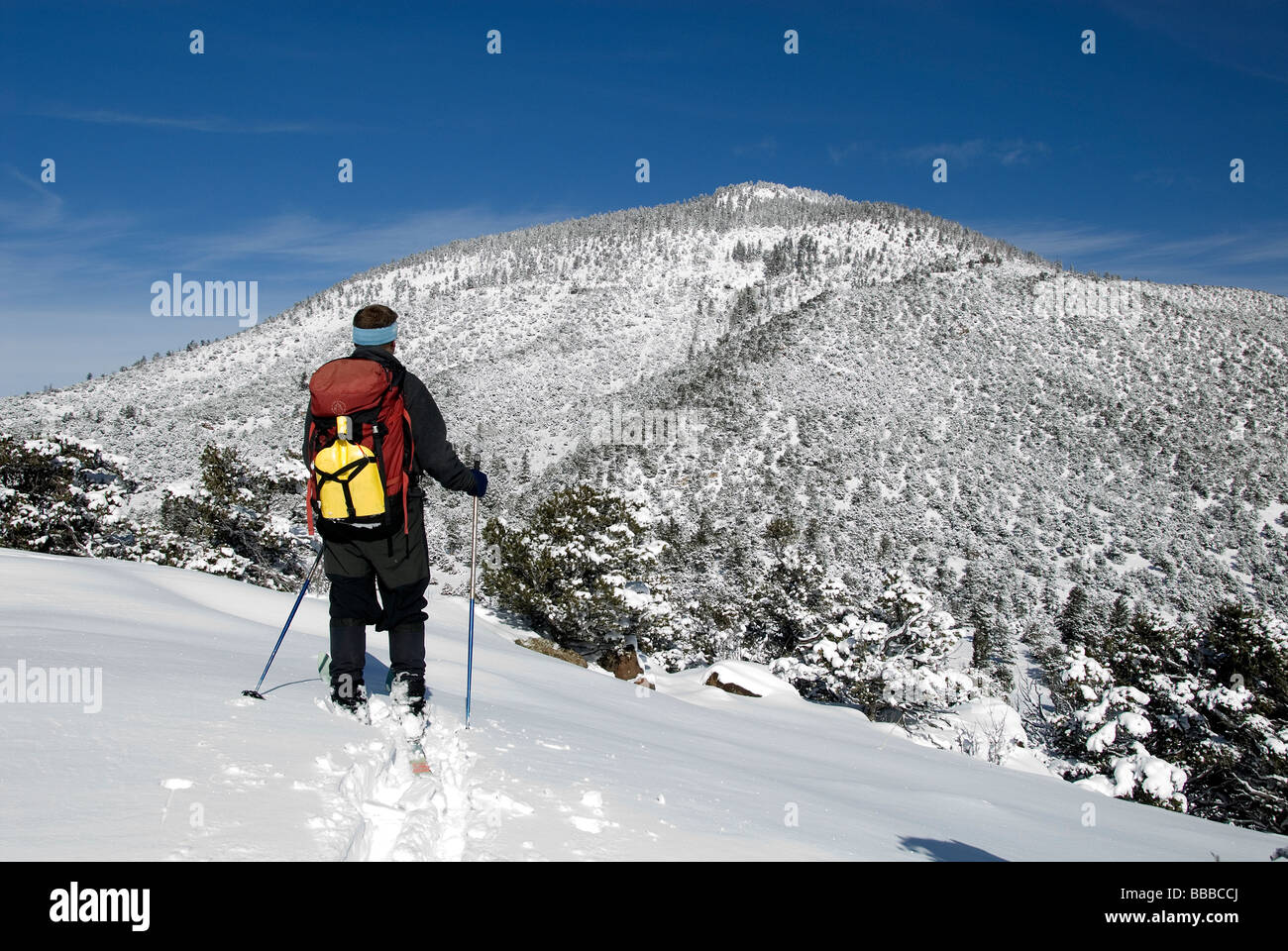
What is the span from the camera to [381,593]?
3.84 metres

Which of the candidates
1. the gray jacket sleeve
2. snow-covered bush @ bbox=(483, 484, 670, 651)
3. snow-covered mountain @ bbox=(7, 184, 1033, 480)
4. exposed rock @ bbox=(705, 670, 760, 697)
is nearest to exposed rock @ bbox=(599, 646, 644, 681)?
snow-covered bush @ bbox=(483, 484, 670, 651)

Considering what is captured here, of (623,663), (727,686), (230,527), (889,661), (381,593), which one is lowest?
(889,661)

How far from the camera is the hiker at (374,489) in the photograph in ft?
11.1

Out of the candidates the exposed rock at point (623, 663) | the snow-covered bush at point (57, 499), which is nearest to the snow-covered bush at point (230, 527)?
the snow-covered bush at point (57, 499)

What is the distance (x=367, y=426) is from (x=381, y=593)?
1.03 m

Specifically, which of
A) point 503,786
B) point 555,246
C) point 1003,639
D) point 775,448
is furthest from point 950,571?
point 555,246

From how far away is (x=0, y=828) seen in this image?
191 centimetres

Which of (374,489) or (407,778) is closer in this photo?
(407,778)

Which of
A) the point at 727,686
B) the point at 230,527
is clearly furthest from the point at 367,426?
the point at 230,527

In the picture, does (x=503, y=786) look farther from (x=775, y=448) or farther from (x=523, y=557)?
(x=775, y=448)

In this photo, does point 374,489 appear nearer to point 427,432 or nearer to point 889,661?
point 427,432

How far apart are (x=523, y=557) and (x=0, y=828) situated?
62.6 feet

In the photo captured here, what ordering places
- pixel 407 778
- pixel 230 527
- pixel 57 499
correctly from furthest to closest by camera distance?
1. pixel 230 527
2. pixel 57 499
3. pixel 407 778

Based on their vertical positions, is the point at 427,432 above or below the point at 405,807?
above
